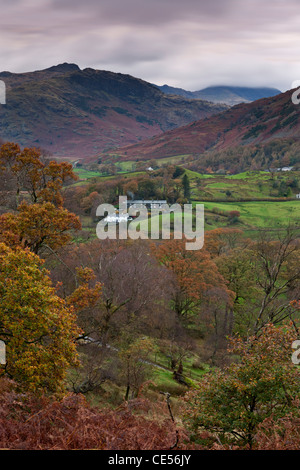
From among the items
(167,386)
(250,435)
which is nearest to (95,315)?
(167,386)

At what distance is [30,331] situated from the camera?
10.1 metres

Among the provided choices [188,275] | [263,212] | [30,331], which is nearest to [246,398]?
[30,331]

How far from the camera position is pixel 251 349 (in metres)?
11.6

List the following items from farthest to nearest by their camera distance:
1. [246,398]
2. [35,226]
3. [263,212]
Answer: [263,212] → [35,226] → [246,398]

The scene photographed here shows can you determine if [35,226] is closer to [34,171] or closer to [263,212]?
[34,171]

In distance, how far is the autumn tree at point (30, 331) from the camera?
387 inches

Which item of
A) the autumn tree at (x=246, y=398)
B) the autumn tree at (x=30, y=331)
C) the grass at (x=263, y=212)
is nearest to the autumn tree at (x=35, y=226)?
the autumn tree at (x=30, y=331)

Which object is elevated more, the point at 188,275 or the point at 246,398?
the point at 188,275

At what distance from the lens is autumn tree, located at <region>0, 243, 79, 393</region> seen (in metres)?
9.84

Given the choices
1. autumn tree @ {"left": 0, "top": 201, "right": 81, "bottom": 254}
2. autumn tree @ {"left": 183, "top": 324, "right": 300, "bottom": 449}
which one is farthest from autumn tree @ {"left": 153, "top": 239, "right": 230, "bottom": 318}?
autumn tree @ {"left": 183, "top": 324, "right": 300, "bottom": 449}

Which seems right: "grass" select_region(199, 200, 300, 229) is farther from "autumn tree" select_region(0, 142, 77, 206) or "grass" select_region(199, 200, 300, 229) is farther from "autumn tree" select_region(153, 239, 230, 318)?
"autumn tree" select_region(0, 142, 77, 206)
